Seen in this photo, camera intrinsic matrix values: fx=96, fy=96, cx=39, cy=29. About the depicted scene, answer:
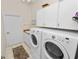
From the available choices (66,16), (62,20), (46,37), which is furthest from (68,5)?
(46,37)

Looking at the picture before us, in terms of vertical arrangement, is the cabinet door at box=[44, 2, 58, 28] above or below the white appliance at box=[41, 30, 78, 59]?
above

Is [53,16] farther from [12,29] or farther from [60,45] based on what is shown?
[12,29]

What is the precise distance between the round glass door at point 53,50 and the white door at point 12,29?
Answer: 3.71 metres

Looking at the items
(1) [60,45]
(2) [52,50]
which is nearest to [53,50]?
(2) [52,50]

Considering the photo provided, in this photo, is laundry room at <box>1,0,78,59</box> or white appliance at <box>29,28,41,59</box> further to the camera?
white appliance at <box>29,28,41,59</box>

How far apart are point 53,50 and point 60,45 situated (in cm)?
36

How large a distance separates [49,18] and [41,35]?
0.62 meters

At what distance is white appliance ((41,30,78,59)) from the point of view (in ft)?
4.23

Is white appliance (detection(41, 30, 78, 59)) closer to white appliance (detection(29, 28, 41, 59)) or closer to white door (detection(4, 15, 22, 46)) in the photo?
white appliance (detection(29, 28, 41, 59))

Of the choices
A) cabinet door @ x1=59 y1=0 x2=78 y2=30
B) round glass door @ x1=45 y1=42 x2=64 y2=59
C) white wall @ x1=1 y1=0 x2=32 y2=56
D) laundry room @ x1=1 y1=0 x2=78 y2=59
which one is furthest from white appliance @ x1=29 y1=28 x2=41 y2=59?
white wall @ x1=1 y1=0 x2=32 y2=56

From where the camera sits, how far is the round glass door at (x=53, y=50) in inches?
63.8

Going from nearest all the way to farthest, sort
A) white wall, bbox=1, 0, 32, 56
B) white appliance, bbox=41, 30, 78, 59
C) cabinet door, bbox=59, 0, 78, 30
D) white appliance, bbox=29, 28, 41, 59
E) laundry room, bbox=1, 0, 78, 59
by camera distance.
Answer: white appliance, bbox=41, 30, 78, 59 < laundry room, bbox=1, 0, 78, 59 < cabinet door, bbox=59, 0, 78, 30 < white appliance, bbox=29, 28, 41, 59 < white wall, bbox=1, 0, 32, 56

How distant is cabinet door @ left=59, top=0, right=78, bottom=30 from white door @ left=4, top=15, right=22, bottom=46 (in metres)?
3.78

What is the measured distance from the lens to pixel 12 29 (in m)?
5.30
